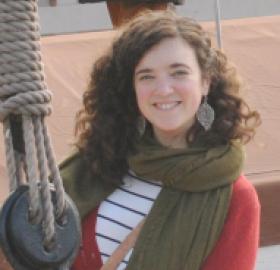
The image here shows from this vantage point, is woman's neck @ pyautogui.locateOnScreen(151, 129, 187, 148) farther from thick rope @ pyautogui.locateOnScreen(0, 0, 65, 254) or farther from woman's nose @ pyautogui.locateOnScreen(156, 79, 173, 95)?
thick rope @ pyautogui.locateOnScreen(0, 0, 65, 254)

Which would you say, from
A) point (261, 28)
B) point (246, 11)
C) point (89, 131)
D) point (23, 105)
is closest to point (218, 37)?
point (261, 28)

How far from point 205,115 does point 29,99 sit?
0.84 metres

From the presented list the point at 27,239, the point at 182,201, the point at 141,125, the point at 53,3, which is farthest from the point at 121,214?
the point at 53,3

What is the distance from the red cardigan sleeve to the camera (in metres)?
2.02

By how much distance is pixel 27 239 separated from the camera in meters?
1.39

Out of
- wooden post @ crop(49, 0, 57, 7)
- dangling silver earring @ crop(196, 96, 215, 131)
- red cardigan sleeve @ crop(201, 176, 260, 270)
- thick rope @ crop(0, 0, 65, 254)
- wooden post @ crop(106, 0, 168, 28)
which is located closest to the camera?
thick rope @ crop(0, 0, 65, 254)

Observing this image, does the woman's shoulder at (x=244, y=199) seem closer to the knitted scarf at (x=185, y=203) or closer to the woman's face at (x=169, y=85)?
the knitted scarf at (x=185, y=203)

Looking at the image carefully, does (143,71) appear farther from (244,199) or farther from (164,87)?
(244,199)

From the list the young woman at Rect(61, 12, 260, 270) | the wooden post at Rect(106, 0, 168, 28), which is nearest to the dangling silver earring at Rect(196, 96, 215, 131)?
the young woman at Rect(61, 12, 260, 270)

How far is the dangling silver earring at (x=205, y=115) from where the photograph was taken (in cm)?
216

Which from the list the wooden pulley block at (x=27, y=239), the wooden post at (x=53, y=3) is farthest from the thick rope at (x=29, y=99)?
the wooden post at (x=53, y=3)

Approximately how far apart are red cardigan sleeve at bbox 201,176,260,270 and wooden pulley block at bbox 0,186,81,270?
2.15ft

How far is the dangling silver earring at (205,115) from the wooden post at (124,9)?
5.39ft

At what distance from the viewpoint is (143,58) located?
214 cm
